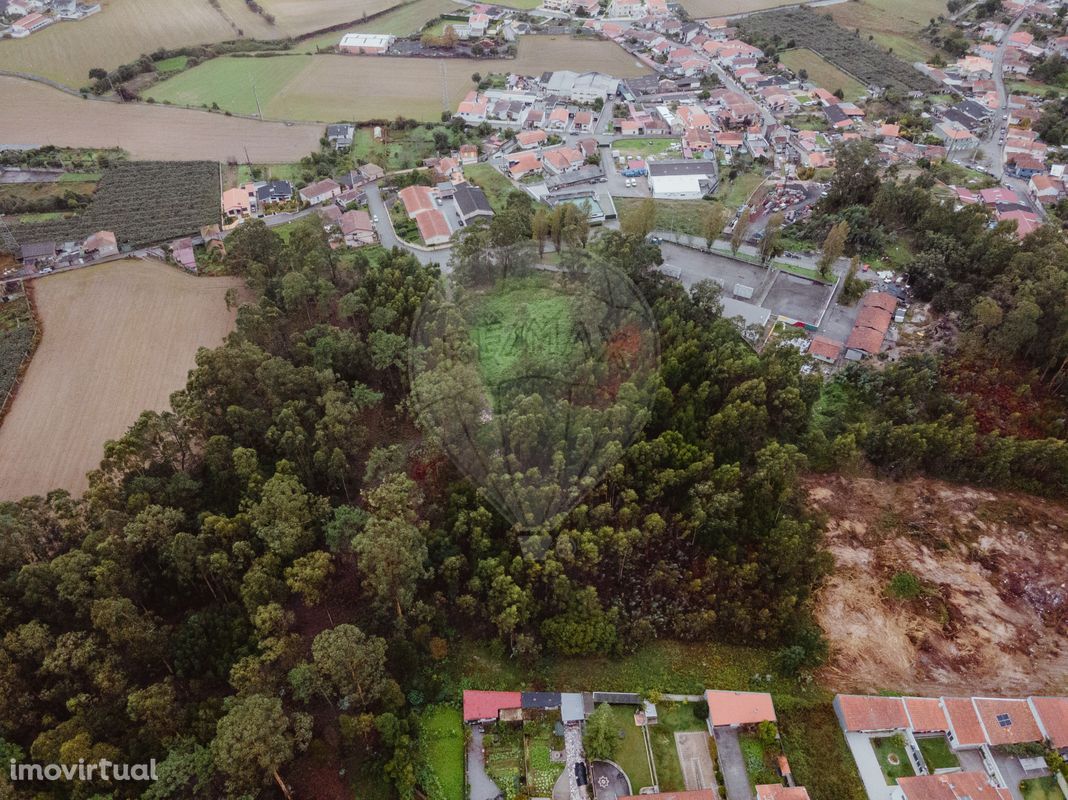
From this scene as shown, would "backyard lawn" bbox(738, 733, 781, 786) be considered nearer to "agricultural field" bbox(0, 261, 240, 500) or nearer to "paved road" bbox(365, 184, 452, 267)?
"agricultural field" bbox(0, 261, 240, 500)

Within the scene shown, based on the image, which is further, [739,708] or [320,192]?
[320,192]

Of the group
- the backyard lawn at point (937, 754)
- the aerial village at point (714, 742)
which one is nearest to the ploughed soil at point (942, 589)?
the aerial village at point (714, 742)

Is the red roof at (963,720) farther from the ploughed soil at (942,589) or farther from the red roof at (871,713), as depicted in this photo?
the red roof at (871,713)

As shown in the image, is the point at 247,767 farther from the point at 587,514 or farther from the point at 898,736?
the point at 898,736

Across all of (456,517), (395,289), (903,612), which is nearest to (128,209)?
(395,289)

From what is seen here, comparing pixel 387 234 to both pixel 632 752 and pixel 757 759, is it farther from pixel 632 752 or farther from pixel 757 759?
pixel 757 759

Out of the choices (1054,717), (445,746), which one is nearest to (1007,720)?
(1054,717)

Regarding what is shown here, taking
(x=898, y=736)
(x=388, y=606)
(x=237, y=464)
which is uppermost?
(x=237, y=464)
